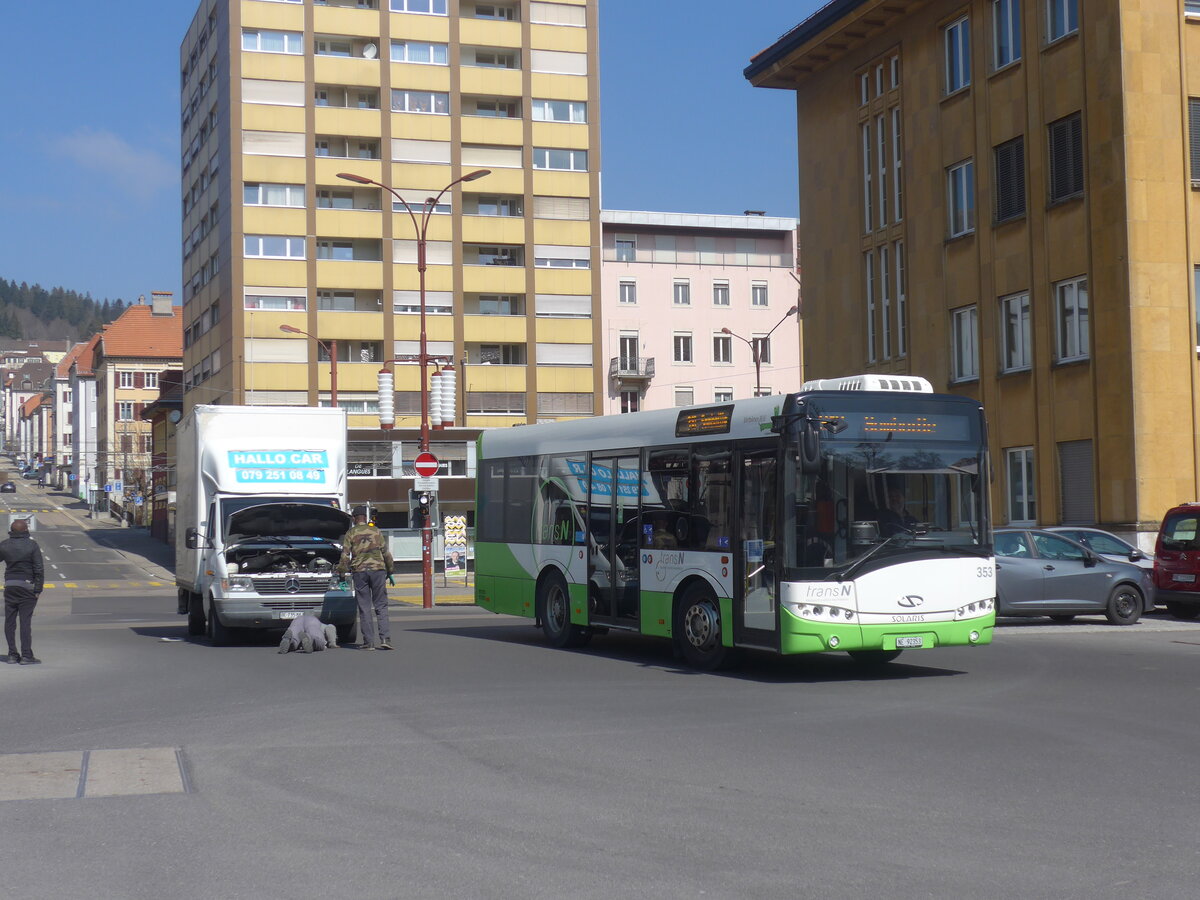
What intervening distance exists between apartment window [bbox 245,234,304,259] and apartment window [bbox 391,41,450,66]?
31.4 ft

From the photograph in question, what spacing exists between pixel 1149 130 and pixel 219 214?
4949 centimetres

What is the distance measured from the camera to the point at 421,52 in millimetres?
67875

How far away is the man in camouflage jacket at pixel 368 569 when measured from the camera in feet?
59.7

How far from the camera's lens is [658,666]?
16062 millimetres

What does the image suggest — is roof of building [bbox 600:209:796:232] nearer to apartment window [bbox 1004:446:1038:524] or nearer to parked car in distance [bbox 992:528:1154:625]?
apartment window [bbox 1004:446:1038:524]

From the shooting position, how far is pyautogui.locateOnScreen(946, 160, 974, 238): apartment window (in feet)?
113

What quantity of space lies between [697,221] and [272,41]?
84.2ft

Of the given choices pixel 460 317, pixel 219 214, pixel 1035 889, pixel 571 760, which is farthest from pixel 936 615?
pixel 219 214

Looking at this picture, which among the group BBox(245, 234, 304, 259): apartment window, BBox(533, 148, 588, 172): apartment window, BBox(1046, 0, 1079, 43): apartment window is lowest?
BBox(1046, 0, 1079, 43): apartment window

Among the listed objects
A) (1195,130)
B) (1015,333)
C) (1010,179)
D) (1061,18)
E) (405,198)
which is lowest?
(1015,333)

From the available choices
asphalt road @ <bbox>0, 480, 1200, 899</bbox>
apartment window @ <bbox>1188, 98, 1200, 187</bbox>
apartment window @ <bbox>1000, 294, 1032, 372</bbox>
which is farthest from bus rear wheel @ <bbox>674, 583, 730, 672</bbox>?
apartment window @ <bbox>1188, 98, 1200, 187</bbox>

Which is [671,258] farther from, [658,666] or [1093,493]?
[658,666]

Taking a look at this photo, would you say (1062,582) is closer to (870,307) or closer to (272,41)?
(870,307)

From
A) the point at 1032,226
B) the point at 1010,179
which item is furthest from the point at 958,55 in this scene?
the point at 1032,226
